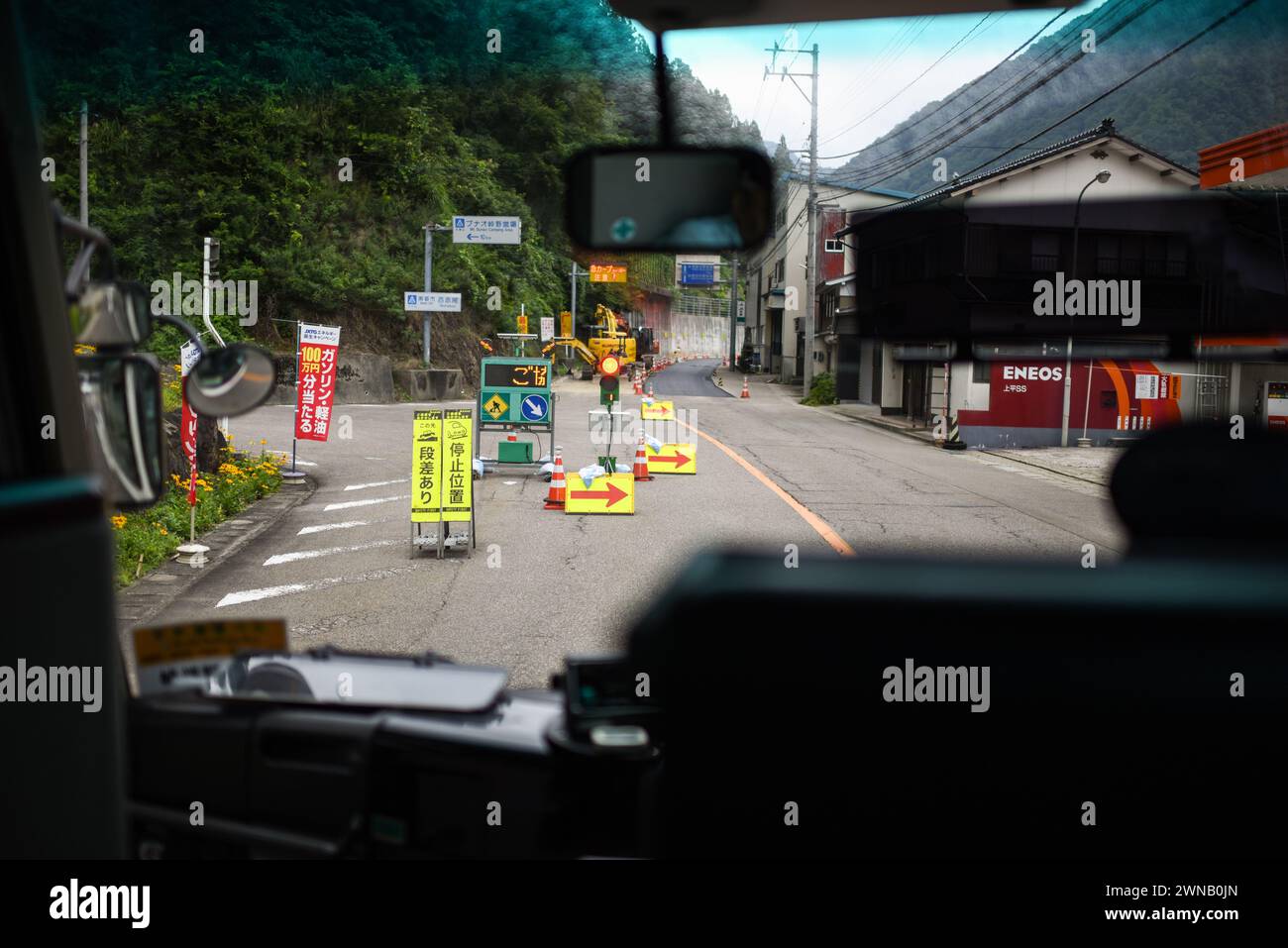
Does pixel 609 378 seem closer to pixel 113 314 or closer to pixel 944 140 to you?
pixel 944 140

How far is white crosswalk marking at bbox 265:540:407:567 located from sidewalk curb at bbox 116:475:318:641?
0.42 metres

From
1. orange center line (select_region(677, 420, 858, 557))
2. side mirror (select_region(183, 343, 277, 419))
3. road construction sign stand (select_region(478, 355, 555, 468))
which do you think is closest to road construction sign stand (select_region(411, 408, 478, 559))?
orange center line (select_region(677, 420, 858, 557))

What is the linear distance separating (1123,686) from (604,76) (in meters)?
1.77

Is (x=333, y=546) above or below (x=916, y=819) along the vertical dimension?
below

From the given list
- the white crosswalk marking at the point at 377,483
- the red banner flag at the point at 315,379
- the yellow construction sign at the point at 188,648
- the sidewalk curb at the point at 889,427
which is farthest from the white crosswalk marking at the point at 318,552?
the sidewalk curb at the point at 889,427

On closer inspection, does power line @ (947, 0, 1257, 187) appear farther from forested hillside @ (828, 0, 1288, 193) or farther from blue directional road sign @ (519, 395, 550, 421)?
blue directional road sign @ (519, 395, 550, 421)

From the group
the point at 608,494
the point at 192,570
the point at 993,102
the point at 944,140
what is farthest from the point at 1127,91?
the point at 608,494

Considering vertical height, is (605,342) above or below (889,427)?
above

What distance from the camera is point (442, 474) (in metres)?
9.80

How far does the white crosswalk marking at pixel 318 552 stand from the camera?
29.0ft

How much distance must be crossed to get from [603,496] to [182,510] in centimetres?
467
